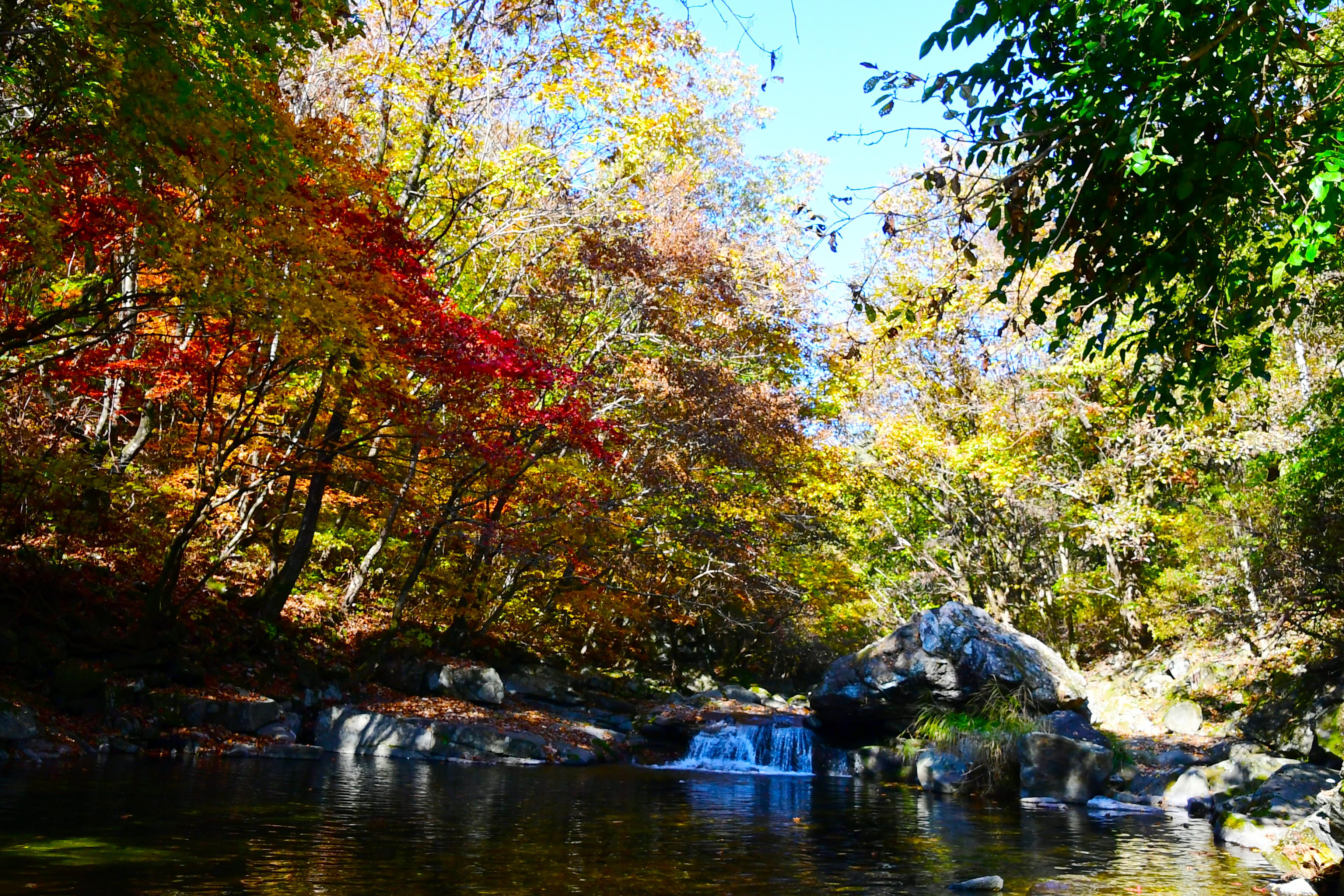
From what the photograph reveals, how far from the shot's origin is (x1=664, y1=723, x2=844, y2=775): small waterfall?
57.2ft

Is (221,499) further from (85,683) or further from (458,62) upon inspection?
(458,62)

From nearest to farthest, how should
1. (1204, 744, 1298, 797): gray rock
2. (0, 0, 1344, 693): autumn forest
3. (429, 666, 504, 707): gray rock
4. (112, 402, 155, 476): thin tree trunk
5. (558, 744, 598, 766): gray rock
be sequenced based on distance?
(0, 0, 1344, 693): autumn forest → (1204, 744, 1298, 797): gray rock → (112, 402, 155, 476): thin tree trunk → (558, 744, 598, 766): gray rock → (429, 666, 504, 707): gray rock

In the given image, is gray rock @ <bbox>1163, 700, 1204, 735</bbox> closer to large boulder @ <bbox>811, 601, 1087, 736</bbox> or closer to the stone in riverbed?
large boulder @ <bbox>811, 601, 1087, 736</bbox>

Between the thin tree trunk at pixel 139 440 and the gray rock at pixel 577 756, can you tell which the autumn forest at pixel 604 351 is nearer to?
the thin tree trunk at pixel 139 440

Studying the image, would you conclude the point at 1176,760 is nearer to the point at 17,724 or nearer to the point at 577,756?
the point at 577,756

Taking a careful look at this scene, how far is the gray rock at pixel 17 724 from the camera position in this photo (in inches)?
411

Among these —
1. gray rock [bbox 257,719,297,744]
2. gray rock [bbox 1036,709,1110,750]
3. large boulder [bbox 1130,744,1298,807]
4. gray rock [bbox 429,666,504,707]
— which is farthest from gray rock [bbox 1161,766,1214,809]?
gray rock [bbox 257,719,297,744]

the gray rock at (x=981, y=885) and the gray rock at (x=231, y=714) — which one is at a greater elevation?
the gray rock at (x=231, y=714)

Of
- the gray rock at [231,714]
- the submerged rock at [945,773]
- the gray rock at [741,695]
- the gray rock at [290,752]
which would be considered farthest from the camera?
the gray rock at [741,695]

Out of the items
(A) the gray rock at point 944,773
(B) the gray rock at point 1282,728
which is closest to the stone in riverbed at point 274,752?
(A) the gray rock at point 944,773

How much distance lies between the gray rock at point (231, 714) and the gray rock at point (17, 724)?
2.29m

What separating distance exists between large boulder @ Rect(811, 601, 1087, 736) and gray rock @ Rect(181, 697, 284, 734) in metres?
9.78

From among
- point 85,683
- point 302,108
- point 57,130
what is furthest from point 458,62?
point 85,683

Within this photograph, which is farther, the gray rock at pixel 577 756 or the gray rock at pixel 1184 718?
the gray rock at pixel 1184 718
